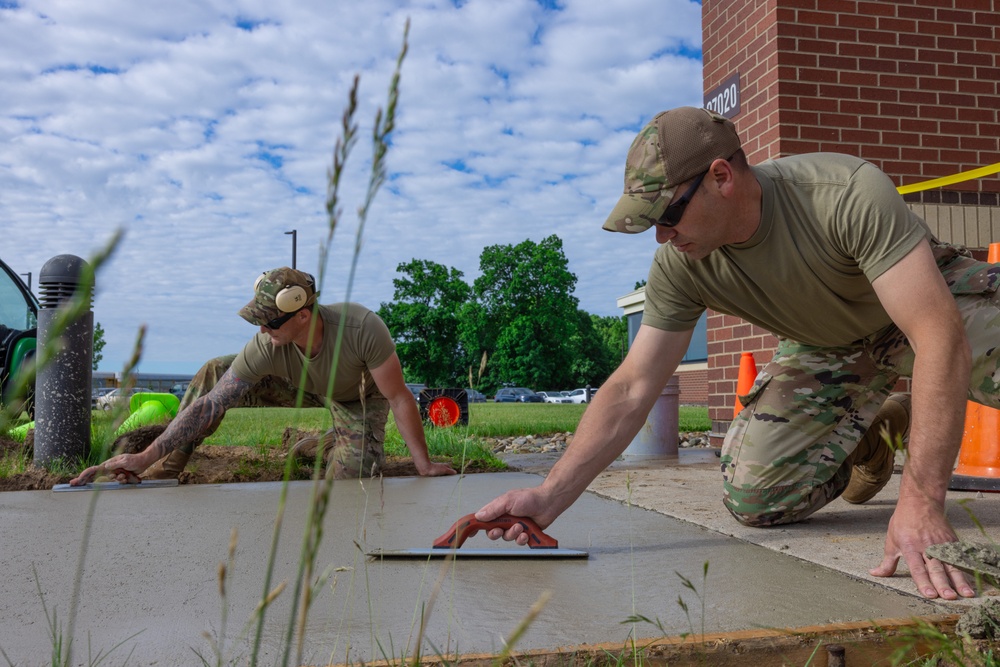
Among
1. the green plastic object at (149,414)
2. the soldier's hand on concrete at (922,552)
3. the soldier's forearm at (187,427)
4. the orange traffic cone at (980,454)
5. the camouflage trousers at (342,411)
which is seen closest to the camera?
the soldier's hand on concrete at (922,552)

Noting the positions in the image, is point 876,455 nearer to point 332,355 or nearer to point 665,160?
point 665,160

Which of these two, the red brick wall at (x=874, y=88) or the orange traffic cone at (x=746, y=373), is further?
the red brick wall at (x=874, y=88)

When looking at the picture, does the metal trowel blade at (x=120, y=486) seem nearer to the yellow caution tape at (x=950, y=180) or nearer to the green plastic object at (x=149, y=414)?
the green plastic object at (x=149, y=414)

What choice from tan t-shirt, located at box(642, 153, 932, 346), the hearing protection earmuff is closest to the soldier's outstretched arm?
the hearing protection earmuff

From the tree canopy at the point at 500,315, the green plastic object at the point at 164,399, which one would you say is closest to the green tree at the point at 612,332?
the tree canopy at the point at 500,315

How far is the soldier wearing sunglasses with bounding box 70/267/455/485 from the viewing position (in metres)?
4.36

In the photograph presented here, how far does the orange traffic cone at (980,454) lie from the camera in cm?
366

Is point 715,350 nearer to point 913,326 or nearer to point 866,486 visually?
point 866,486

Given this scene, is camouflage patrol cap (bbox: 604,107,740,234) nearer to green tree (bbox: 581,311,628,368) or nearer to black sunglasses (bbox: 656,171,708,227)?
black sunglasses (bbox: 656,171,708,227)

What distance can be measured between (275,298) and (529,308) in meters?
53.9

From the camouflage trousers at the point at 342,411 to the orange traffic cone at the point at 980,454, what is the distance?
3029 millimetres

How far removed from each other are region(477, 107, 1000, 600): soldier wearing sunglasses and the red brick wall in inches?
105

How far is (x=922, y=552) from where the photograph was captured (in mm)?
1999

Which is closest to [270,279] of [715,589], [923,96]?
[715,589]
